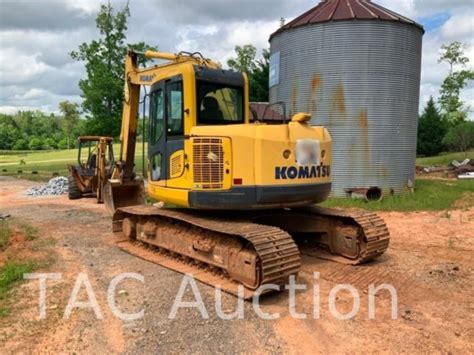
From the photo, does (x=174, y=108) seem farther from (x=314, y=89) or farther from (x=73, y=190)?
(x=73, y=190)

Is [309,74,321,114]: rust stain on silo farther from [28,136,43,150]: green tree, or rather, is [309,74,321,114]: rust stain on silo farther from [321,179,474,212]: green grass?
[28,136,43,150]: green tree

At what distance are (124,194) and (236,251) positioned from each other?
5.62m

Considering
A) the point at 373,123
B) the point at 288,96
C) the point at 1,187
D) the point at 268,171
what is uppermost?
the point at 288,96

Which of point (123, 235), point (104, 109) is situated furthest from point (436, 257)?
point (104, 109)

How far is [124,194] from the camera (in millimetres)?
11297

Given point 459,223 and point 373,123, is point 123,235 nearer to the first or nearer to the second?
point 459,223

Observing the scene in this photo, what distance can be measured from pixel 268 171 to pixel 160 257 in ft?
8.88

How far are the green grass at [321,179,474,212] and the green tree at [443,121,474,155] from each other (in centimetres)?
2094

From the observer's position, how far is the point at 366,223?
300 inches

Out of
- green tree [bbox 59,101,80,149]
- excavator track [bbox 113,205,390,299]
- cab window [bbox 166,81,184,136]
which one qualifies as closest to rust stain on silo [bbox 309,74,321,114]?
excavator track [bbox 113,205,390,299]

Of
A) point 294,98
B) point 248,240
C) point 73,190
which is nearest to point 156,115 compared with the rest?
point 248,240

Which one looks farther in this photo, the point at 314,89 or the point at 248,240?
the point at 314,89

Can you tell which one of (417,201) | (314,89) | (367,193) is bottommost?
(417,201)

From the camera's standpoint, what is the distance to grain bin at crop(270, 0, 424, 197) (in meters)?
14.4
